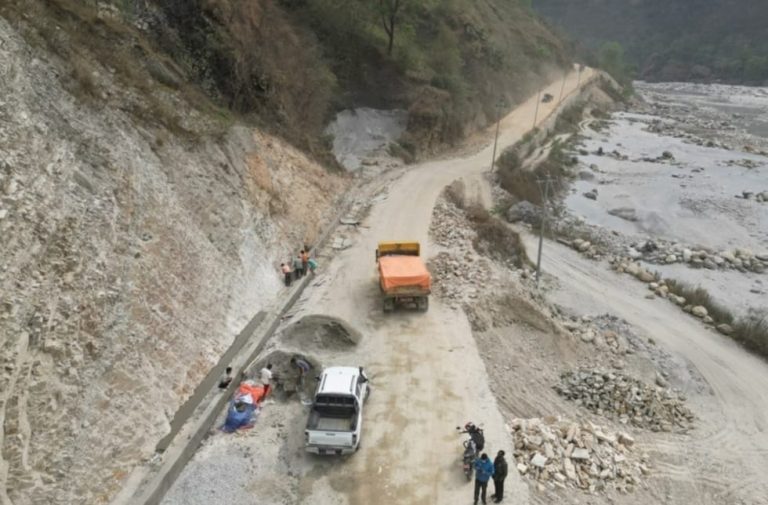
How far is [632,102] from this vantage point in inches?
4496

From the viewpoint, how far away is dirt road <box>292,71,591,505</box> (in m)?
14.3

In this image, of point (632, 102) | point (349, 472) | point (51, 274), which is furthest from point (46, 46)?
point (632, 102)

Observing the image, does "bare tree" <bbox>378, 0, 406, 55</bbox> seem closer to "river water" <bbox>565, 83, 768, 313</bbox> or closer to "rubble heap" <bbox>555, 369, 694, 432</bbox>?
"river water" <bbox>565, 83, 768, 313</bbox>

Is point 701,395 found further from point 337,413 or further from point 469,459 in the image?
point 337,413

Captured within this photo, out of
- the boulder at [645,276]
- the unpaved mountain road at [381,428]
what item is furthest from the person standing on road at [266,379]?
the boulder at [645,276]

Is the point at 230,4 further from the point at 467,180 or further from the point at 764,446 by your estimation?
the point at 764,446

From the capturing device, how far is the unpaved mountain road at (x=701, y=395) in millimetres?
17406

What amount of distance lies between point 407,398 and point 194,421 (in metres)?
6.28

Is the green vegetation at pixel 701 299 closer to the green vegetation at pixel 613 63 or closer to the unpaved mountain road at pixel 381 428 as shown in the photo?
the unpaved mountain road at pixel 381 428

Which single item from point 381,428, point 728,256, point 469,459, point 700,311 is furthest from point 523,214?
point 469,459

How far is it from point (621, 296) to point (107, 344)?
25312mm

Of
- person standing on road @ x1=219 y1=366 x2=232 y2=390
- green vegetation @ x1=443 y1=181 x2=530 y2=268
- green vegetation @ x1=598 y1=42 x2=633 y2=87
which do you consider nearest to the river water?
green vegetation @ x1=443 y1=181 x2=530 y2=268

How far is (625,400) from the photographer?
20.2m

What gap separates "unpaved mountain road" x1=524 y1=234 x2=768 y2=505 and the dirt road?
20.3 feet
